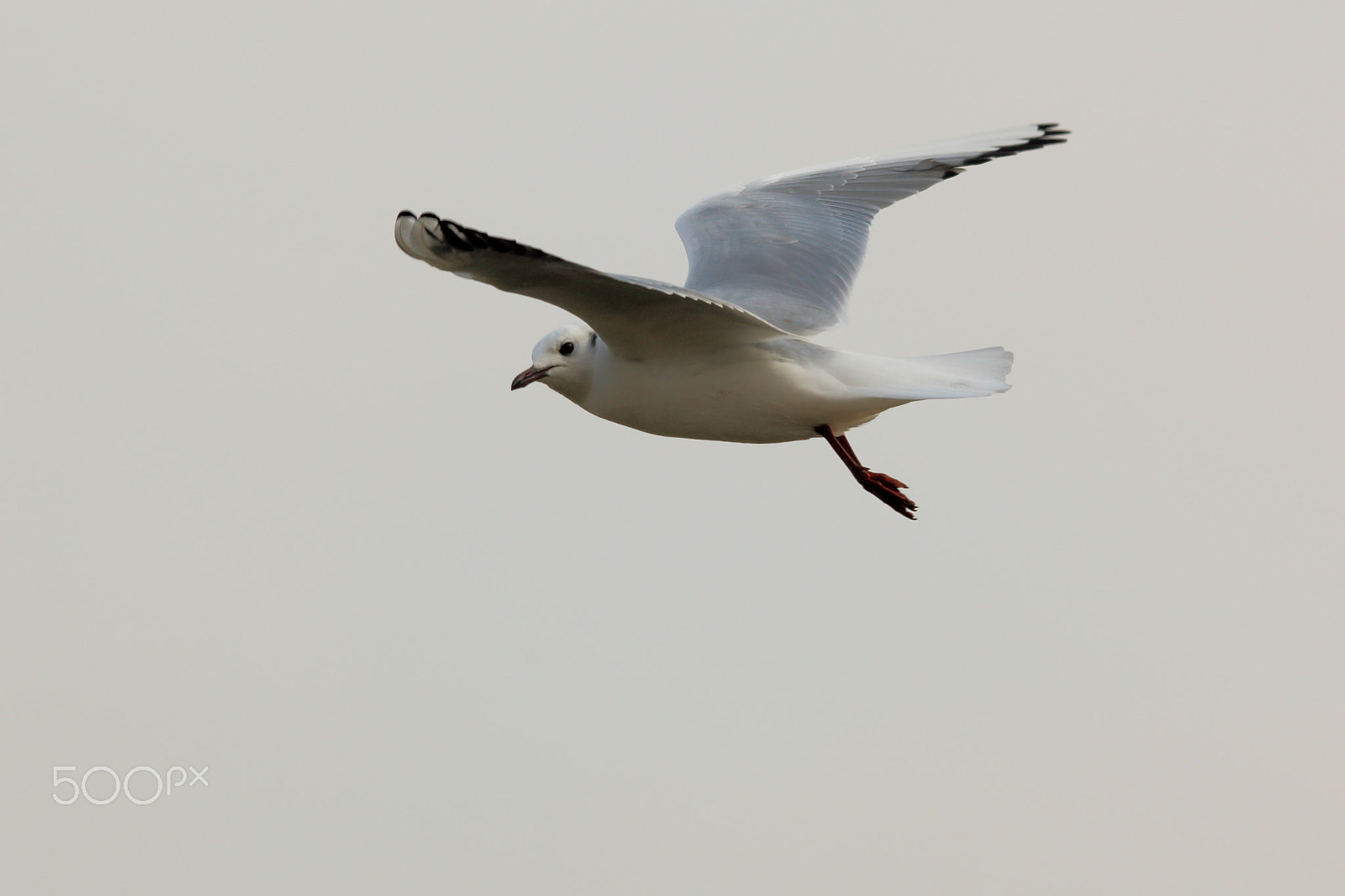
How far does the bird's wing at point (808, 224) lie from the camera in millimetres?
6625

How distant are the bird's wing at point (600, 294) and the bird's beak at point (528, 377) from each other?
0.29 metres

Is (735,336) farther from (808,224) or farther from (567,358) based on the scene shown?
Result: (808,224)

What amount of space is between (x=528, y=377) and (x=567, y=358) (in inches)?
6.4

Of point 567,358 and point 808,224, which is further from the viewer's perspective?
point 808,224

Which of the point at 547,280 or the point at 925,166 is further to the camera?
the point at 925,166

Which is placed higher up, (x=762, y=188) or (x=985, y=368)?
(x=762, y=188)

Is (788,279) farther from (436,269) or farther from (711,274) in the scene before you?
(436,269)

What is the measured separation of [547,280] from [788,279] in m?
1.96

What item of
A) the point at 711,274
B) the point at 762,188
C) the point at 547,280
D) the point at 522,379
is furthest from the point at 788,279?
the point at 547,280

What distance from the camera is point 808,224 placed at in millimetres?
7066

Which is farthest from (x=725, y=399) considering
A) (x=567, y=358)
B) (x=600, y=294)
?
(x=600, y=294)

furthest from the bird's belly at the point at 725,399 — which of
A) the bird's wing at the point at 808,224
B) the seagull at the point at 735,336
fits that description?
the bird's wing at the point at 808,224

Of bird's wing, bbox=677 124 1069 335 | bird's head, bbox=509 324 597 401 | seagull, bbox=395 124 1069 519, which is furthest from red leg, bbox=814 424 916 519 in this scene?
bird's head, bbox=509 324 597 401

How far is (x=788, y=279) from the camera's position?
669 centimetres
